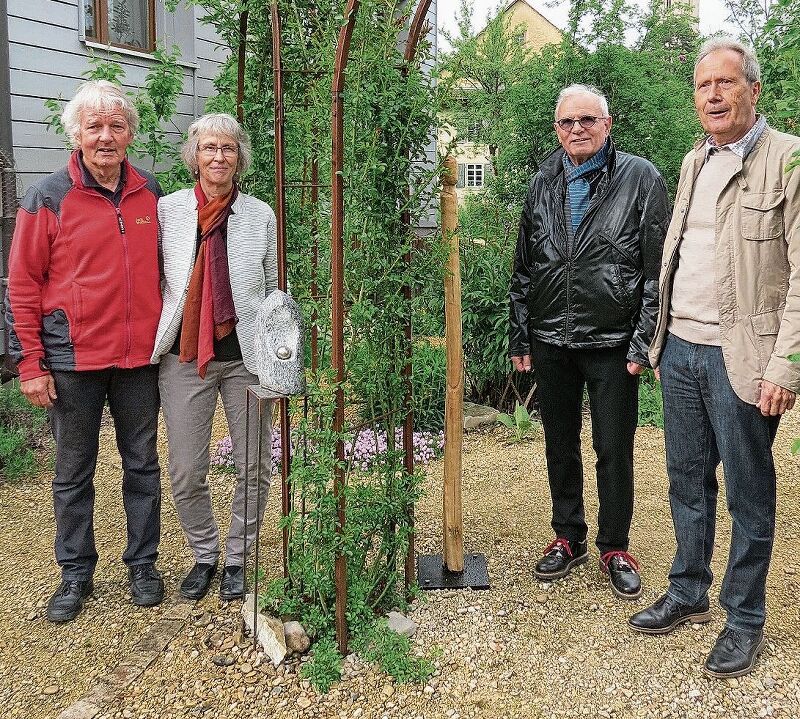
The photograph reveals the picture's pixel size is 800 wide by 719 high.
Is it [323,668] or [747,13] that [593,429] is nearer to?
[323,668]

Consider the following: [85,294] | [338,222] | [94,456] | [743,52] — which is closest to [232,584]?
[94,456]

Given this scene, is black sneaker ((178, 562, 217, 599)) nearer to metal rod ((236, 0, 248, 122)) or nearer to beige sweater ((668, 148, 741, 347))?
metal rod ((236, 0, 248, 122))

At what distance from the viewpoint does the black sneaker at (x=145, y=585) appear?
11.0ft

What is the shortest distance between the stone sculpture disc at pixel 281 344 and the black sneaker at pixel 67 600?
4.90 ft

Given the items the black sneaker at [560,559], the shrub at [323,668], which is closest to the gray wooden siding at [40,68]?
the black sneaker at [560,559]

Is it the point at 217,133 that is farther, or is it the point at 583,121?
the point at 583,121

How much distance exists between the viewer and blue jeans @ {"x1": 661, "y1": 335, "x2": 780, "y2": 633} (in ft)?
8.90

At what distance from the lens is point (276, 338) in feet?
8.65

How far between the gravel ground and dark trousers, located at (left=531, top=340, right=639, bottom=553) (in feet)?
0.98

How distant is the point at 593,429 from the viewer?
3420 millimetres

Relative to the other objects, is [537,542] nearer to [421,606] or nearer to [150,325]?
[421,606]

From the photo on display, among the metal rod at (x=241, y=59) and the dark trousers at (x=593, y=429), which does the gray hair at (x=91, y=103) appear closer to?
the metal rod at (x=241, y=59)

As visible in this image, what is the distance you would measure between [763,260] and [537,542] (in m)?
2.03

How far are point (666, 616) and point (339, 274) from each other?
76.7 inches
